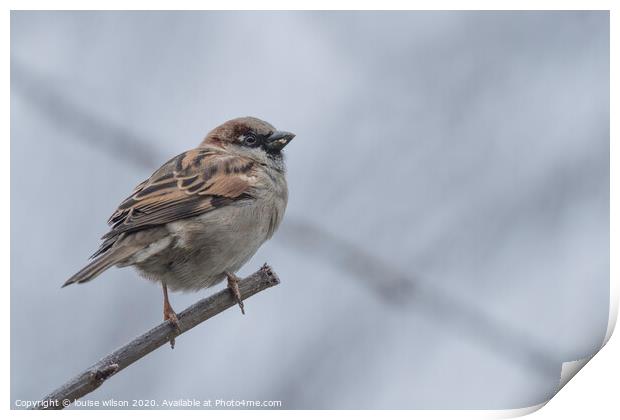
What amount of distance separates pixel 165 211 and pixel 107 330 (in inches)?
21.7

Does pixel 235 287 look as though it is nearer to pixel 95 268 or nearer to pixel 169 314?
pixel 169 314

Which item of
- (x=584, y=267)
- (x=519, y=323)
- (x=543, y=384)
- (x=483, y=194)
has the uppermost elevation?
(x=483, y=194)

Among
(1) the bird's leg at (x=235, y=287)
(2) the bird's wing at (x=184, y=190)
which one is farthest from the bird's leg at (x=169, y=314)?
(2) the bird's wing at (x=184, y=190)

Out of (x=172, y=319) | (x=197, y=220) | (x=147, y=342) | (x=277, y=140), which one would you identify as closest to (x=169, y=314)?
(x=172, y=319)

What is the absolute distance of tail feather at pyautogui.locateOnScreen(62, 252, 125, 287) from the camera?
105 inches

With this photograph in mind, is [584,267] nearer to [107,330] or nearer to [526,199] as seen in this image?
[526,199]

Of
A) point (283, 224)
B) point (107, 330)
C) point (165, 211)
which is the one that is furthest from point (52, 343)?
point (283, 224)

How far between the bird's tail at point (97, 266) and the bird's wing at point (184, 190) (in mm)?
100

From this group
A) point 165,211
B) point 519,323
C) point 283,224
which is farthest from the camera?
point 283,224

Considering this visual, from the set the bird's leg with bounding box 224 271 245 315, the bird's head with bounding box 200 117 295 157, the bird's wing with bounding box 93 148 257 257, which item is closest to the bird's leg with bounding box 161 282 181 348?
the bird's leg with bounding box 224 271 245 315

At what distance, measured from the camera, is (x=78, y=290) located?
10.9 ft

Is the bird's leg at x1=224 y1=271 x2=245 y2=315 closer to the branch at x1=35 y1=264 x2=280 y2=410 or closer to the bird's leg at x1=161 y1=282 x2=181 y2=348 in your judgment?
the branch at x1=35 y1=264 x2=280 y2=410

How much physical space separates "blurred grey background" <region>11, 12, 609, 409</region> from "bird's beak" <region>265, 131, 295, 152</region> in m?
0.32

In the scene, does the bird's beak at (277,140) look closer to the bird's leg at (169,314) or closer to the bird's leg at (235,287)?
the bird's leg at (235,287)
